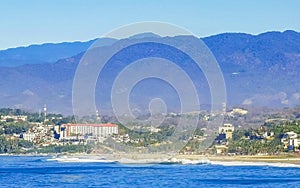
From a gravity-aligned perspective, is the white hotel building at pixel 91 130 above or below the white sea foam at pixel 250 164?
above

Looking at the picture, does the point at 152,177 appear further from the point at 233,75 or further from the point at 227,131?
the point at 233,75

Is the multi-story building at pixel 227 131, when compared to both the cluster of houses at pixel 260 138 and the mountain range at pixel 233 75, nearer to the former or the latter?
the cluster of houses at pixel 260 138

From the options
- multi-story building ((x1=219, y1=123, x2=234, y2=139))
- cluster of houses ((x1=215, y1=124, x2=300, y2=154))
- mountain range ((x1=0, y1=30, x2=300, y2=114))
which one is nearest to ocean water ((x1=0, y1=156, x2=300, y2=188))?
cluster of houses ((x1=215, y1=124, x2=300, y2=154))

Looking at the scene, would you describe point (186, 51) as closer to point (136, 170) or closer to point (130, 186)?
point (136, 170)

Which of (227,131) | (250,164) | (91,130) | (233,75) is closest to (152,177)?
(250,164)

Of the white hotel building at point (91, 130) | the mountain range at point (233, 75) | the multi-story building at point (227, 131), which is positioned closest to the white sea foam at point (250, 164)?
the multi-story building at point (227, 131)

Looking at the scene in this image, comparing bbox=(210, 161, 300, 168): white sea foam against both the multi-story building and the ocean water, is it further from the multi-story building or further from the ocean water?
the multi-story building
